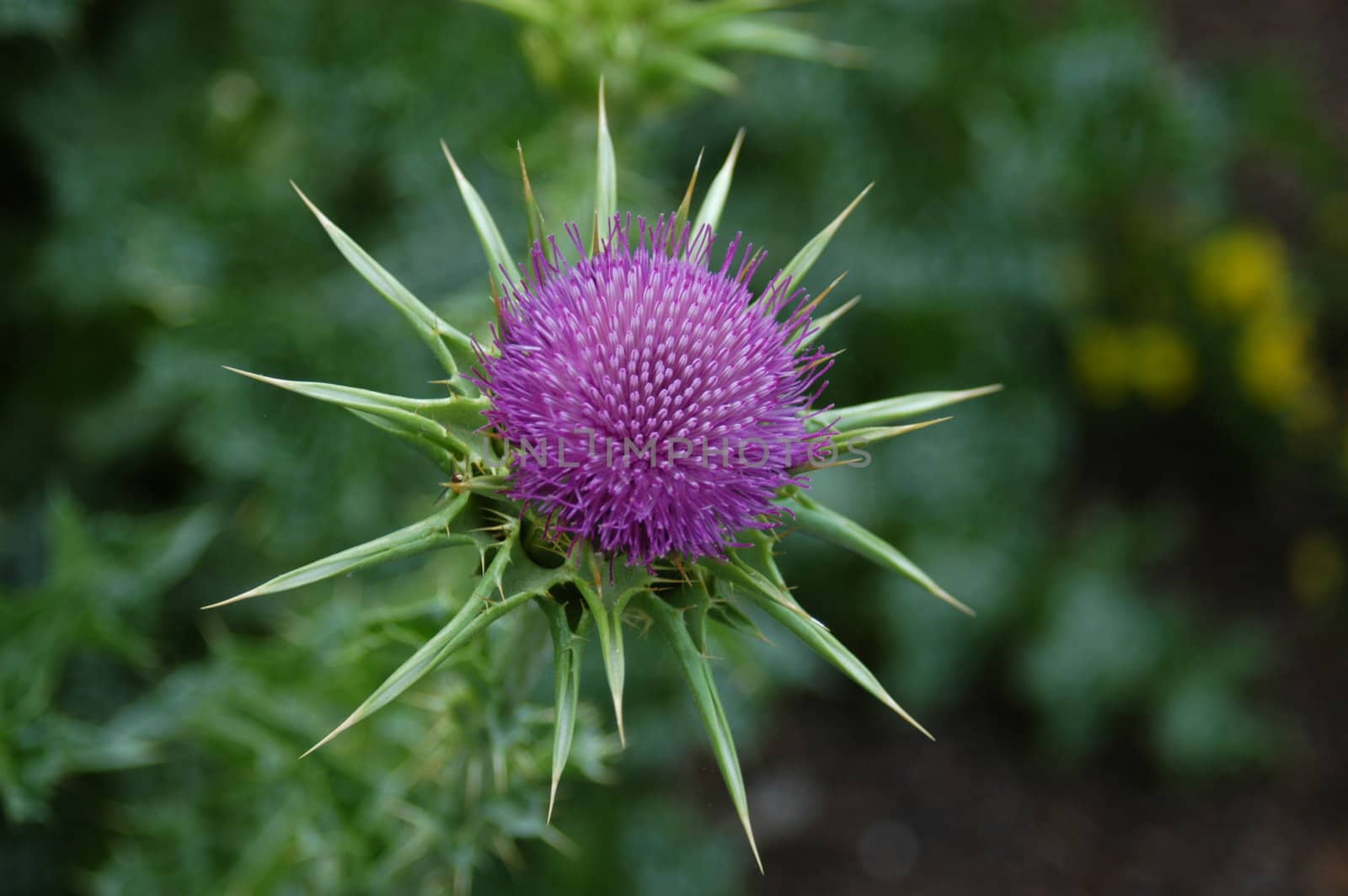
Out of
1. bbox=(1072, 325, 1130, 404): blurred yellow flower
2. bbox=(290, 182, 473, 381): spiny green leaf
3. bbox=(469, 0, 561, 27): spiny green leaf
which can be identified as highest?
bbox=(469, 0, 561, 27): spiny green leaf

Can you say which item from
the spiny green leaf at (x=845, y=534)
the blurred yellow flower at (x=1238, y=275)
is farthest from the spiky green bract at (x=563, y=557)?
the blurred yellow flower at (x=1238, y=275)

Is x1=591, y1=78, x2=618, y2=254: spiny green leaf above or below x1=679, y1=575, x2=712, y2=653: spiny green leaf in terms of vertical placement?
above

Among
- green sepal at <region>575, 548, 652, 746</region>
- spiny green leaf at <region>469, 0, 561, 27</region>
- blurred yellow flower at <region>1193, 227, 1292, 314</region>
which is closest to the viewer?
green sepal at <region>575, 548, 652, 746</region>

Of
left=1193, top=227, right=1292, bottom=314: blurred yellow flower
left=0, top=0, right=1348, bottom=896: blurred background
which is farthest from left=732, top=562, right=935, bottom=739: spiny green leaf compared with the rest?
left=1193, top=227, right=1292, bottom=314: blurred yellow flower

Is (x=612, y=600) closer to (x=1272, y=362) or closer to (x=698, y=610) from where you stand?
(x=698, y=610)

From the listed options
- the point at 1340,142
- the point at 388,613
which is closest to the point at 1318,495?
the point at 1340,142

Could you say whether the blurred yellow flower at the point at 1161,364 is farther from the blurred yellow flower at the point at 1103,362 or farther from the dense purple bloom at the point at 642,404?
the dense purple bloom at the point at 642,404

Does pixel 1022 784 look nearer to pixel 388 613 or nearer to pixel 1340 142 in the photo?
pixel 388 613

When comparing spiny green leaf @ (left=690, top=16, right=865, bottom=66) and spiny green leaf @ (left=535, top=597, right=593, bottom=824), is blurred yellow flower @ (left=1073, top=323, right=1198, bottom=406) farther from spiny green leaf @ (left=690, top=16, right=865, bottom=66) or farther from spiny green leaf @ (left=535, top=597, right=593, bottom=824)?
spiny green leaf @ (left=535, top=597, right=593, bottom=824)
